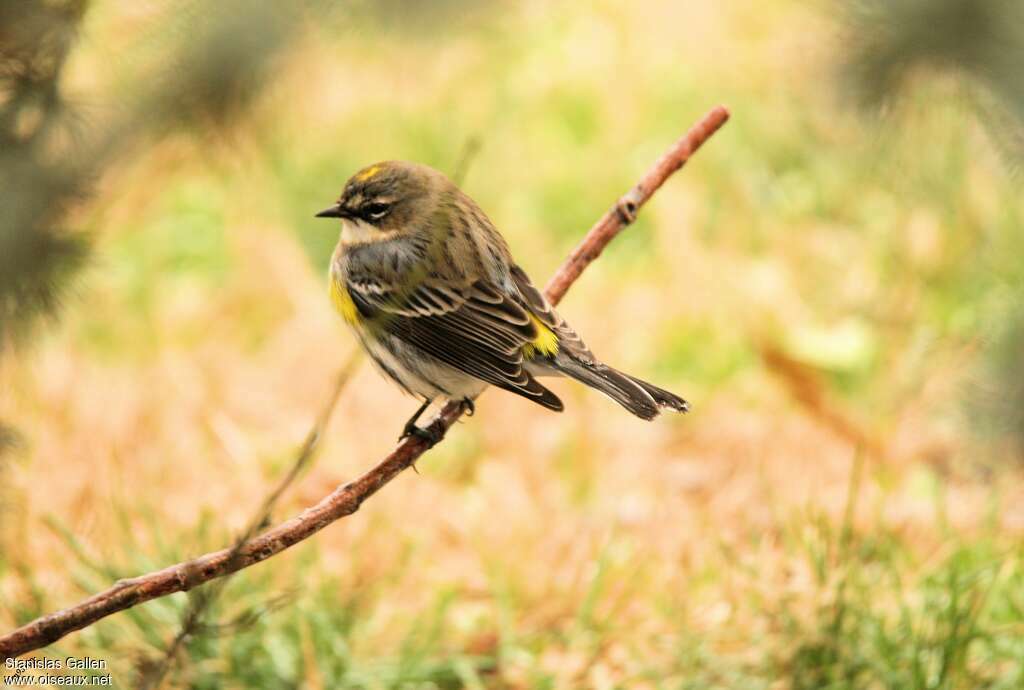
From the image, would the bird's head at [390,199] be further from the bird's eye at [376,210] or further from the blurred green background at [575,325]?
the blurred green background at [575,325]

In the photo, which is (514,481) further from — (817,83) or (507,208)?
(817,83)

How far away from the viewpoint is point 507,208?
642cm

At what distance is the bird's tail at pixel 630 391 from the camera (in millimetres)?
2844

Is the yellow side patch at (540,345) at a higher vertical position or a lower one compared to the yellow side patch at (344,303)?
lower

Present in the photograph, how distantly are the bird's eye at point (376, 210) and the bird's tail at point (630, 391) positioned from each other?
0.63 metres

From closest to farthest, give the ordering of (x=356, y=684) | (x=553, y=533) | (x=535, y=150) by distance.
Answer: (x=356, y=684) < (x=553, y=533) < (x=535, y=150)

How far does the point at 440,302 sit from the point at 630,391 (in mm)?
705

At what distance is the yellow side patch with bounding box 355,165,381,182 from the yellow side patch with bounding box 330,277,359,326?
1.13 feet

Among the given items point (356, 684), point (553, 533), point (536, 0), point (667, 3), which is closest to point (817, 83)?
point (536, 0)

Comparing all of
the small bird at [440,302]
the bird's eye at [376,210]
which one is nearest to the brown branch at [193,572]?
the small bird at [440,302]

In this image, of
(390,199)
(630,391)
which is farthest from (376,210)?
(630,391)

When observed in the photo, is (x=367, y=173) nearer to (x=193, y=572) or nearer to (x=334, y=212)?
(x=334, y=212)

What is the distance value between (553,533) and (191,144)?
2987 mm

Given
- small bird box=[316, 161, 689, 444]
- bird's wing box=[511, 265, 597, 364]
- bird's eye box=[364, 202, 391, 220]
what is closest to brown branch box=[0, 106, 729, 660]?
small bird box=[316, 161, 689, 444]
